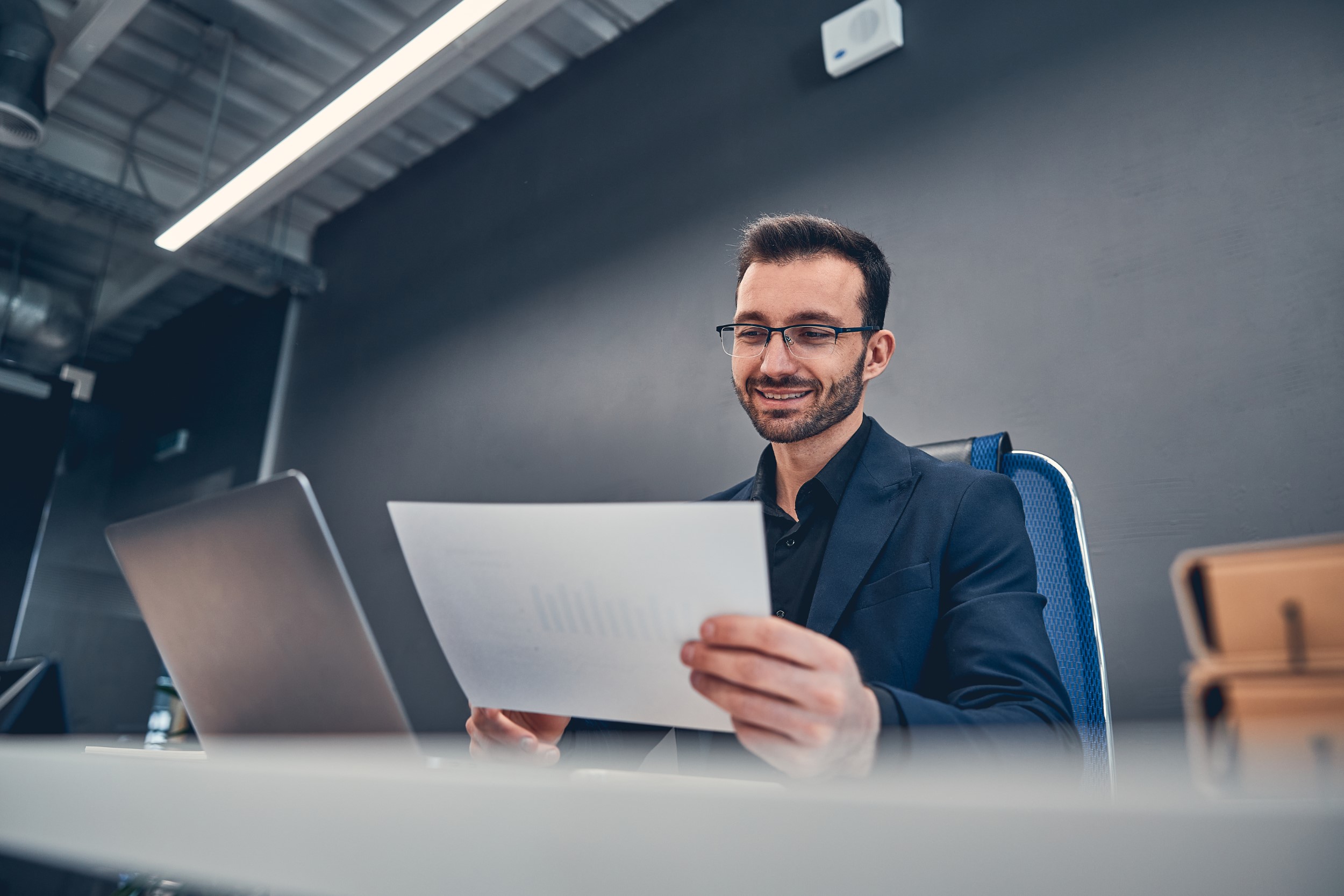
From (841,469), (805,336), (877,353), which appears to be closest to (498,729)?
(841,469)

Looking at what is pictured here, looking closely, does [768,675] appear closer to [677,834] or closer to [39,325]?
[677,834]

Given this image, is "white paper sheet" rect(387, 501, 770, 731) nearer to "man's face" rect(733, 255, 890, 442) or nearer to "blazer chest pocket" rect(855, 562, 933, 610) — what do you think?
"blazer chest pocket" rect(855, 562, 933, 610)

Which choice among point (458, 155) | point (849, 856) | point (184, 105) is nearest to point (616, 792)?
point (849, 856)

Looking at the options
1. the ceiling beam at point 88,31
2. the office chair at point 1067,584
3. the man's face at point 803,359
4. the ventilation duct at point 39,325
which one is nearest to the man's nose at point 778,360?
the man's face at point 803,359

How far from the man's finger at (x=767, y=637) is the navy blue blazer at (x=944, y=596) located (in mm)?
231

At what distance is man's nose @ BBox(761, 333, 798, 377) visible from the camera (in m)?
1.37

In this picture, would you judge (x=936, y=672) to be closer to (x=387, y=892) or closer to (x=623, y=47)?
(x=387, y=892)

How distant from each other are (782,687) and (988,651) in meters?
0.42

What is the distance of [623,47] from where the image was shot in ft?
9.64

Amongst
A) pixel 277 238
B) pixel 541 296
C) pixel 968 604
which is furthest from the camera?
pixel 277 238

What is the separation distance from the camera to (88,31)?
2781 millimetres

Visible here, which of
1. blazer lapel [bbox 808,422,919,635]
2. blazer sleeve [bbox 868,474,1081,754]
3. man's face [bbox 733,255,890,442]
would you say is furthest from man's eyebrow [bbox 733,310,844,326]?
blazer sleeve [bbox 868,474,1081,754]

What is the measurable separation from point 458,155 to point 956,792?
144 inches

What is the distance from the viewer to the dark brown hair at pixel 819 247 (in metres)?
1.44
